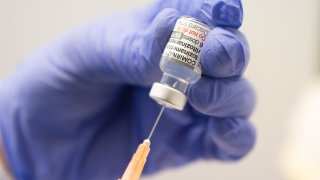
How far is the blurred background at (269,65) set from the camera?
3.30 ft

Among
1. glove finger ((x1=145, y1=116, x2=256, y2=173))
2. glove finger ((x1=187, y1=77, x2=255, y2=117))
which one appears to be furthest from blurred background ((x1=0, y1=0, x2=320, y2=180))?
glove finger ((x1=187, y1=77, x2=255, y2=117))

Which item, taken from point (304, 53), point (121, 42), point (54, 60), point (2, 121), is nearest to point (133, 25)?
point (121, 42)

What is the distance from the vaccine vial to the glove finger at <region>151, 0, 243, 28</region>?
0.02 meters

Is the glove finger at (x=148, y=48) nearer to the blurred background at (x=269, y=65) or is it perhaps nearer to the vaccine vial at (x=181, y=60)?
the vaccine vial at (x=181, y=60)

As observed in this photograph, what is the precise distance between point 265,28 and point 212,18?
1.64 feet

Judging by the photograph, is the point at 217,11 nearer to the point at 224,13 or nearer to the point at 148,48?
the point at 224,13

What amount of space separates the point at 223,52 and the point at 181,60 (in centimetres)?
6

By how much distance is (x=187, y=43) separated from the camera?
1.61ft

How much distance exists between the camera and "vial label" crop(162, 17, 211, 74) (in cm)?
49

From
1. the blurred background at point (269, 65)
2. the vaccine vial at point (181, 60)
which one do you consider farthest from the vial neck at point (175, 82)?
the blurred background at point (269, 65)

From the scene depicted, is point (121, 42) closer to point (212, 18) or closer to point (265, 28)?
point (212, 18)

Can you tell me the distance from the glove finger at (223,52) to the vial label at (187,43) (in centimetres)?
1

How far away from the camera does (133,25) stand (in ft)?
2.36

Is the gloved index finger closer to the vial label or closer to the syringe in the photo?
the vial label
